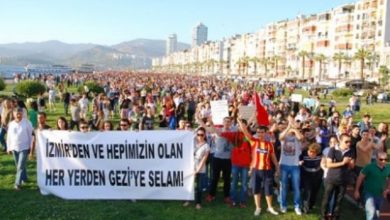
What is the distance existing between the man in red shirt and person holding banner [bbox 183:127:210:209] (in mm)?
774

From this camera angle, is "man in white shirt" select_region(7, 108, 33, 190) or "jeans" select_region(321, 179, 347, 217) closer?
"jeans" select_region(321, 179, 347, 217)

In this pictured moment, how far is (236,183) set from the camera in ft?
31.1

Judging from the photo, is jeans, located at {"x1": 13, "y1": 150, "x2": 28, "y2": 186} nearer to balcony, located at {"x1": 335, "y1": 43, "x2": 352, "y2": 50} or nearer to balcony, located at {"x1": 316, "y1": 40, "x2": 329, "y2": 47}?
balcony, located at {"x1": 335, "y1": 43, "x2": 352, "y2": 50}

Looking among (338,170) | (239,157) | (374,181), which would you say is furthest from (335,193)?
(239,157)

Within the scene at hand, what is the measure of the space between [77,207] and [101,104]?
13222 millimetres

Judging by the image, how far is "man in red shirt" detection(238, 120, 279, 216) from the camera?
8818 mm

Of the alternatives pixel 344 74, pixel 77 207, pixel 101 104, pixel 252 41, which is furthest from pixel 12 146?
A: pixel 252 41

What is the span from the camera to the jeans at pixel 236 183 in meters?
9.33

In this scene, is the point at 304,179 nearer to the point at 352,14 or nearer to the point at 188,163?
the point at 188,163

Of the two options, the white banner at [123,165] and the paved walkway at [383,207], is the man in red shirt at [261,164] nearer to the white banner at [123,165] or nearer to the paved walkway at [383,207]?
the white banner at [123,165]

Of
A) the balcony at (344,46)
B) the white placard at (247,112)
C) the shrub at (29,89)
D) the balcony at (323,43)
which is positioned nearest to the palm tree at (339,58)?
the balcony at (344,46)

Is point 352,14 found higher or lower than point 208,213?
higher

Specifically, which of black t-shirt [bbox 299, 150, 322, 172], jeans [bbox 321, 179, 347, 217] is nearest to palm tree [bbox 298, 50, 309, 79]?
black t-shirt [bbox 299, 150, 322, 172]

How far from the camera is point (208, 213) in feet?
29.8
